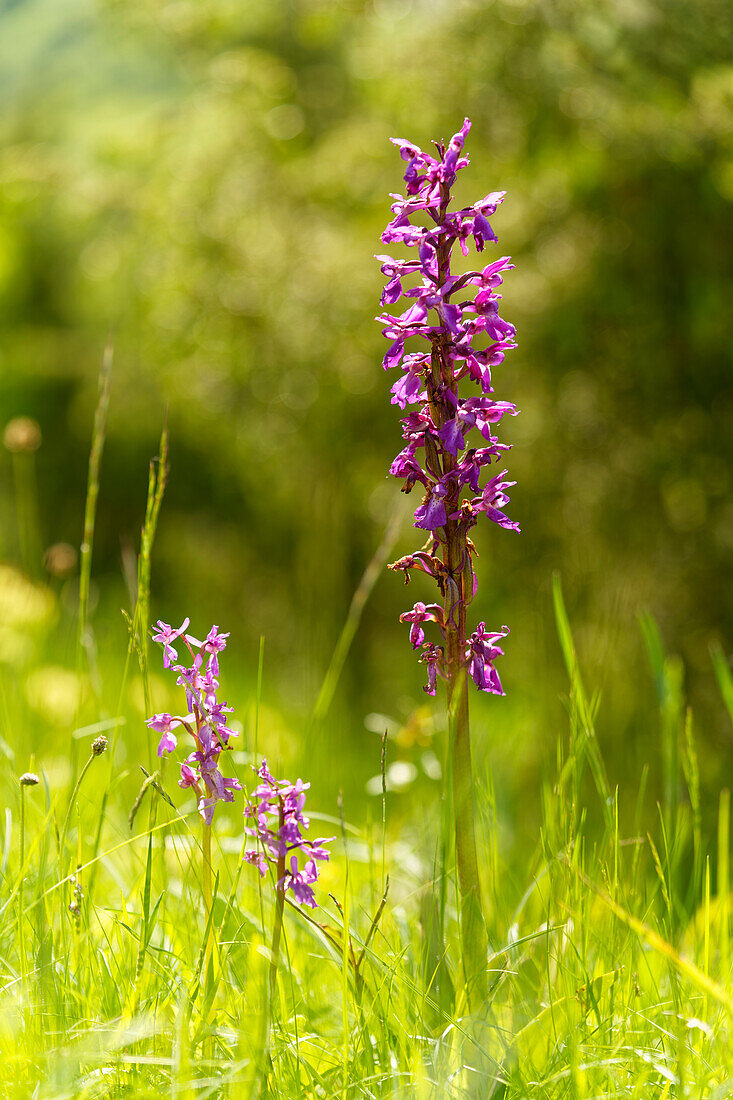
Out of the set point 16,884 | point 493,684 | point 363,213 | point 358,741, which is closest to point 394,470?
point 493,684

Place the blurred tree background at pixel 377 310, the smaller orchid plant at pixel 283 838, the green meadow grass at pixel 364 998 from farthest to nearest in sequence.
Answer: the blurred tree background at pixel 377 310 → the smaller orchid plant at pixel 283 838 → the green meadow grass at pixel 364 998

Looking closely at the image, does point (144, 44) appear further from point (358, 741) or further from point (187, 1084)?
point (187, 1084)

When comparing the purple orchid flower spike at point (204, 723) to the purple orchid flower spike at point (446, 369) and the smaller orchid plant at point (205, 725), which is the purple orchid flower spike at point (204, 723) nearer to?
the smaller orchid plant at point (205, 725)

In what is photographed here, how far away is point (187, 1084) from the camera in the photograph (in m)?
1.07

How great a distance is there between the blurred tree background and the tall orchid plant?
996 millimetres

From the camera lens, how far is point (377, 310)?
4906mm

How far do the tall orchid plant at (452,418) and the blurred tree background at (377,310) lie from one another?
3.27ft

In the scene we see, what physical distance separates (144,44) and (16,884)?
621cm

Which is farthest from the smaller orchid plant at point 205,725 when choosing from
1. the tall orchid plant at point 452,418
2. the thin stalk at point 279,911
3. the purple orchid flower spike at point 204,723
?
the tall orchid plant at point 452,418

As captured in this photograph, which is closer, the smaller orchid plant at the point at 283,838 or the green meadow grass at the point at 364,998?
the green meadow grass at the point at 364,998

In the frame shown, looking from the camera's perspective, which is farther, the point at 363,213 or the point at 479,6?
the point at 363,213

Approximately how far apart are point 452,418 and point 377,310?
3786 millimetres

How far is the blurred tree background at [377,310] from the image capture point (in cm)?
398

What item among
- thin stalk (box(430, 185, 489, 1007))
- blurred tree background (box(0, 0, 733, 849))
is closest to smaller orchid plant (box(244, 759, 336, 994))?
thin stalk (box(430, 185, 489, 1007))
